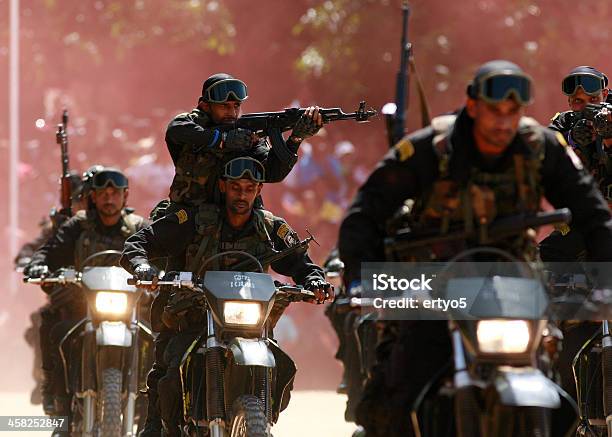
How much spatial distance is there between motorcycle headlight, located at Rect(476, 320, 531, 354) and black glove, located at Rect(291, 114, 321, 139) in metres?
3.85

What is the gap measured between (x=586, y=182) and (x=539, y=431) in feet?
3.98

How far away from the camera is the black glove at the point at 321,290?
9.36 m

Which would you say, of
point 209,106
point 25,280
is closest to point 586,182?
point 209,106

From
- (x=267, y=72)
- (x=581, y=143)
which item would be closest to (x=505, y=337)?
(x=581, y=143)

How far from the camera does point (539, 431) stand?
671 cm

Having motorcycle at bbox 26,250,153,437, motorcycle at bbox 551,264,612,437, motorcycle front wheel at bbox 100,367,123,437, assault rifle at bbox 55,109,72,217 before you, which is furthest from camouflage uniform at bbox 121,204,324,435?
assault rifle at bbox 55,109,72,217

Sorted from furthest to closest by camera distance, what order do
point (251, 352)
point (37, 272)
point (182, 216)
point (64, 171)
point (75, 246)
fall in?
point (64, 171) → point (75, 246) → point (37, 272) → point (182, 216) → point (251, 352)

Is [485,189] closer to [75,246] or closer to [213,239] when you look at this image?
[213,239]

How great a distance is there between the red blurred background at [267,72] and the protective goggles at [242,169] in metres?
14.4

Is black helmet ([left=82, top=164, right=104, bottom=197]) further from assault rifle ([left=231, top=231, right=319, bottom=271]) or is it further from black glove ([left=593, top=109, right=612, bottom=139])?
black glove ([left=593, top=109, right=612, bottom=139])

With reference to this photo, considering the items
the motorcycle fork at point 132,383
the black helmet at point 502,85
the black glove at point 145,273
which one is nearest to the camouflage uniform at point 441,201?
the black helmet at point 502,85

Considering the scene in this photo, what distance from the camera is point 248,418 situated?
27.9ft

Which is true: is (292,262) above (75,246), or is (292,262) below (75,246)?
below

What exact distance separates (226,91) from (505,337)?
4.26m
